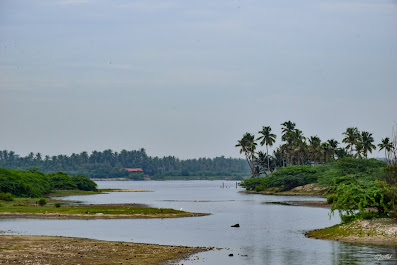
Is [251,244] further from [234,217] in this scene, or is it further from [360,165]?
[360,165]

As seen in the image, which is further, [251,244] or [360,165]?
[360,165]

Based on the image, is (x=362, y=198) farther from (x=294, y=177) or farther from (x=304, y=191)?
(x=294, y=177)

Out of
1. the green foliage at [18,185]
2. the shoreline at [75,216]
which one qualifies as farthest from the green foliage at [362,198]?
the green foliage at [18,185]

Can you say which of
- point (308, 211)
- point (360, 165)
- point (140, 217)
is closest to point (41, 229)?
point (140, 217)

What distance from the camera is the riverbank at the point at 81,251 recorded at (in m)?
41.6

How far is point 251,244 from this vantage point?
182ft

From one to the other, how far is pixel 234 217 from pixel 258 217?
3.92 meters

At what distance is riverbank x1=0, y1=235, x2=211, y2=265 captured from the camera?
41.6 m

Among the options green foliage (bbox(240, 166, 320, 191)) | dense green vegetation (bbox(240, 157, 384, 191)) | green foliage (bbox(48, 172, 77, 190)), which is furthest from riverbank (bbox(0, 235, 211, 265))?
green foliage (bbox(48, 172, 77, 190))

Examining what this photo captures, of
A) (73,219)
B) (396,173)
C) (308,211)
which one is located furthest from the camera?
(308,211)

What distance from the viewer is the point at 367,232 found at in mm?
53406

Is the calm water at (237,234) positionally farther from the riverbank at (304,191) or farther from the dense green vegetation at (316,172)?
the riverbank at (304,191)

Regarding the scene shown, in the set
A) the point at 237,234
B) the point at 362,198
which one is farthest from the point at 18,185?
the point at 362,198

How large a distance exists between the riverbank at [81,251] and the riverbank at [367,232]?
46.5 ft
